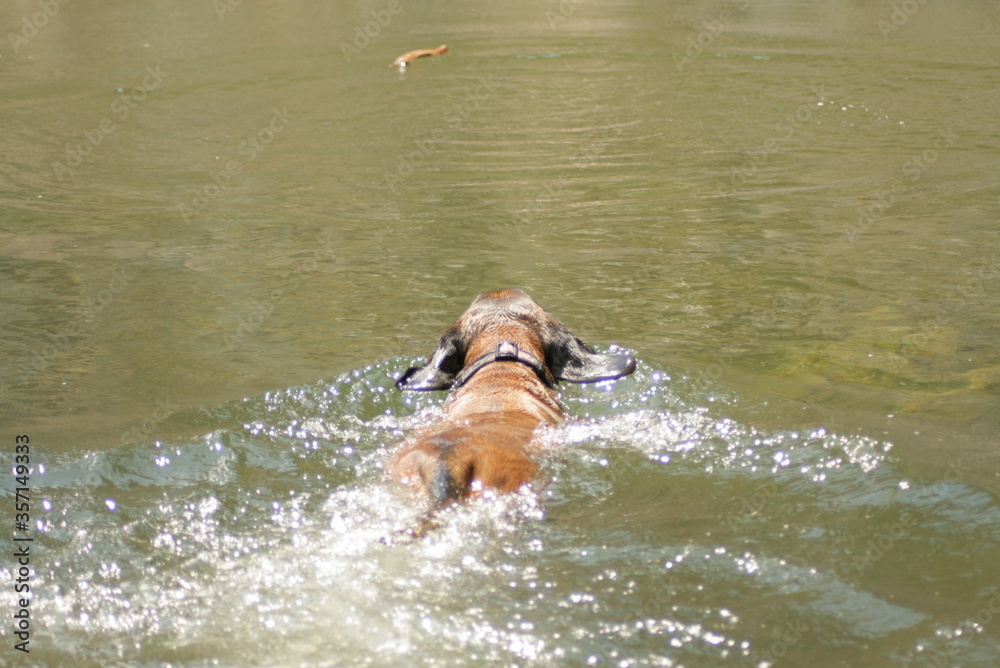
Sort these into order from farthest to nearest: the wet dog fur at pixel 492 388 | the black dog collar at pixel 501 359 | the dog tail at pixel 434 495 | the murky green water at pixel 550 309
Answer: the black dog collar at pixel 501 359
the wet dog fur at pixel 492 388
the dog tail at pixel 434 495
the murky green water at pixel 550 309

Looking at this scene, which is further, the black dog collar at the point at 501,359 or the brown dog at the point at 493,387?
the black dog collar at the point at 501,359

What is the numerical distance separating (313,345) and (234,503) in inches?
80.9

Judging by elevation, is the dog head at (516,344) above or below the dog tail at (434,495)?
above

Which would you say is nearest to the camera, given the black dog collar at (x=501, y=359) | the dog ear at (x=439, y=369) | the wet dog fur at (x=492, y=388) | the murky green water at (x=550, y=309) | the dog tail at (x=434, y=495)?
the murky green water at (x=550, y=309)

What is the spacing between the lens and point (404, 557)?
11.9 feet

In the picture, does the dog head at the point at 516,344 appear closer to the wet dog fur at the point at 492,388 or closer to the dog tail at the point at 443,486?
the wet dog fur at the point at 492,388

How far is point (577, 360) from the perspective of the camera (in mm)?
5668

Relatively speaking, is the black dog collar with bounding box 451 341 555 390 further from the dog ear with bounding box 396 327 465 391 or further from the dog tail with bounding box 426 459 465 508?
the dog tail with bounding box 426 459 465 508

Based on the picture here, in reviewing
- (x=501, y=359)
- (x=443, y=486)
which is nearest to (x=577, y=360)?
(x=501, y=359)

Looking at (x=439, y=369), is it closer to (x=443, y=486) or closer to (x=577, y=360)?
(x=577, y=360)

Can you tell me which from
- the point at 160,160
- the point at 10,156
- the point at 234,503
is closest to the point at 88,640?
the point at 234,503

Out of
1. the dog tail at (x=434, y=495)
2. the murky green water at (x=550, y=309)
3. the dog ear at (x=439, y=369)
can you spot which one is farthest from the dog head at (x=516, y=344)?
the dog tail at (x=434, y=495)

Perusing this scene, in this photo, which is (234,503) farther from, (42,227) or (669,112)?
(669,112)

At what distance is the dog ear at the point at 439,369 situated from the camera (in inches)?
217
